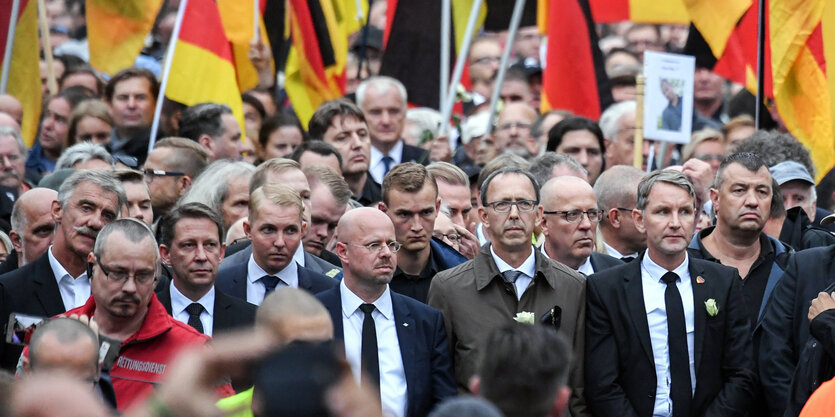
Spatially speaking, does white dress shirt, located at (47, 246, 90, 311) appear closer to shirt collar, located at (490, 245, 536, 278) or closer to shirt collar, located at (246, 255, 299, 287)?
shirt collar, located at (246, 255, 299, 287)

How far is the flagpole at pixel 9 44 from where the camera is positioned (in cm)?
1225

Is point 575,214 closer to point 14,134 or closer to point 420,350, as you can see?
point 420,350

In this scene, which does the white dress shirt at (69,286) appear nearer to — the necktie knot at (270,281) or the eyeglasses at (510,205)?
the necktie knot at (270,281)

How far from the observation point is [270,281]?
29.1ft

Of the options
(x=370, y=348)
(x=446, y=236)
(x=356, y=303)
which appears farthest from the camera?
(x=446, y=236)

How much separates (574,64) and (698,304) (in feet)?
16.9

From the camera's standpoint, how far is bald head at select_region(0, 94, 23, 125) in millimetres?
12141

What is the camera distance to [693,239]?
9.53m

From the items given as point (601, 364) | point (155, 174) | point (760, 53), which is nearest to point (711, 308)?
point (601, 364)

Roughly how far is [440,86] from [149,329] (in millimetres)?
7041

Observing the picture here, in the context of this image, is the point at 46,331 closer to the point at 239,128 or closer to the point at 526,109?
the point at 239,128

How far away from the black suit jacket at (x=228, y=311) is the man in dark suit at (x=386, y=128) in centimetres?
384

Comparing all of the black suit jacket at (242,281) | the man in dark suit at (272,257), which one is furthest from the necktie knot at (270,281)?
the black suit jacket at (242,281)

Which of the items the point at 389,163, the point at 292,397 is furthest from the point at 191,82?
the point at 292,397
